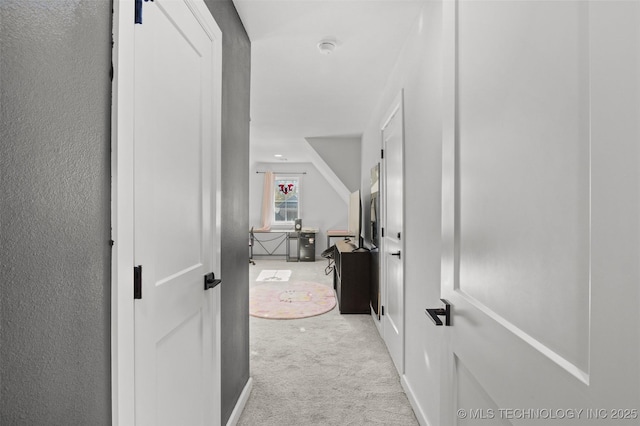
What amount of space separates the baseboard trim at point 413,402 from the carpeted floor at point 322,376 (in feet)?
0.12

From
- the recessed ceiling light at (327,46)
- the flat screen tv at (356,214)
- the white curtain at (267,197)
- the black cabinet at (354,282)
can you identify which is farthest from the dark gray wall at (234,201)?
the white curtain at (267,197)

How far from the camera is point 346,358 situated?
272 centimetres

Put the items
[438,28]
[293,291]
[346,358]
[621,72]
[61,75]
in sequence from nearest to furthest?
[621,72], [61,75], [438,28], [346,358], [293,291]

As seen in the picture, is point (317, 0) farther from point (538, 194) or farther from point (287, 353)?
point (287, 353)

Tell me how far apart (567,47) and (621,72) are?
0.14 metres

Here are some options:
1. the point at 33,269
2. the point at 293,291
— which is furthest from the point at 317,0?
the point at 293,291

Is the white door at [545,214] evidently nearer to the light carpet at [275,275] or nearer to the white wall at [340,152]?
the white wall at [340,152]

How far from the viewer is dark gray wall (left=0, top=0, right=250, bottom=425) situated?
54 centimetres

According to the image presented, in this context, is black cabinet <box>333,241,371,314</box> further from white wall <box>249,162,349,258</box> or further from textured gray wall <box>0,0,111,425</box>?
white wall <box>249,162,349,258</box>

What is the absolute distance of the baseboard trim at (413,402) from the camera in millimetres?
1825

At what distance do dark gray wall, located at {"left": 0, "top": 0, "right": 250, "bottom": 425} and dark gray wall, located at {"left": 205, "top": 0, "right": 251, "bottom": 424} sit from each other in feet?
2.97

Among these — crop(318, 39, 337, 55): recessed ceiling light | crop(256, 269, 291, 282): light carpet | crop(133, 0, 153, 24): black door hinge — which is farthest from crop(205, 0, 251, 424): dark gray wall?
crop(256, 269, 291, 282): light carpet

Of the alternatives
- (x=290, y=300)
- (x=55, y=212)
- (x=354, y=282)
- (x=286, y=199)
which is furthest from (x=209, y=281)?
(x=286, y=199)

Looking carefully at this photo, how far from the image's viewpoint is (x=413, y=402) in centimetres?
200
